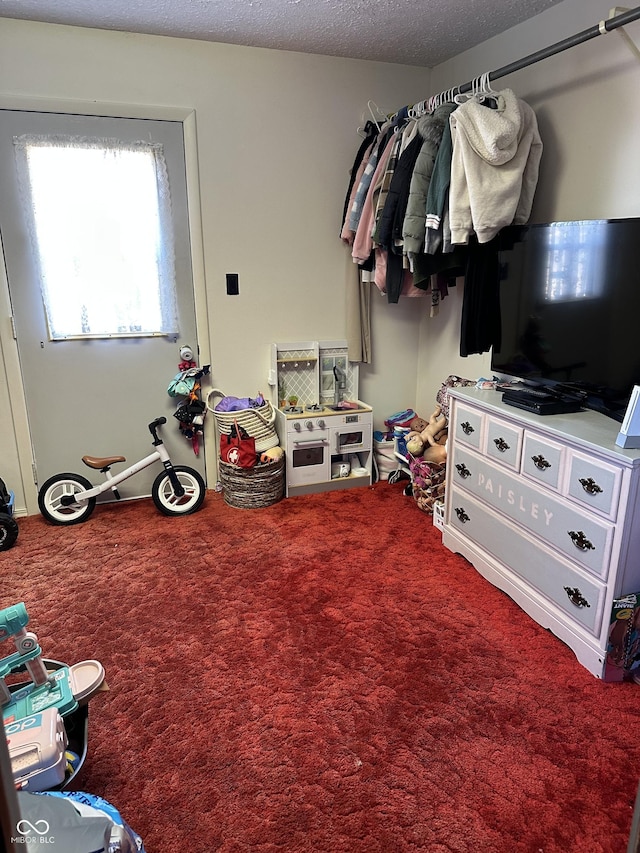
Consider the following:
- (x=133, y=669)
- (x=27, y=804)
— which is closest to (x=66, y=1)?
(x=133, y=669)

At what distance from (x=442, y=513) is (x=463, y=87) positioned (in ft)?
6.71

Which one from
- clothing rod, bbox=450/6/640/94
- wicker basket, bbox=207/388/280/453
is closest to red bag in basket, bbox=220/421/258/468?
wicker basket, bbox=207/388/280/453

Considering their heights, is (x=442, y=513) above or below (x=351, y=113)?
below

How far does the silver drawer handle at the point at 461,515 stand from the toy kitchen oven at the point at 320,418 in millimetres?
969

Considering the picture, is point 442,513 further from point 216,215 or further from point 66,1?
point 66,1

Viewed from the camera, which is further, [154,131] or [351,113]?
[351,113]

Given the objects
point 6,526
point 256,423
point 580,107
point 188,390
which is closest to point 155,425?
point 188,390

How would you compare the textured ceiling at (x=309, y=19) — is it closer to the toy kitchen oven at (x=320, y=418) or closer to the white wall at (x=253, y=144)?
Result: the white wall at (x=253, y=144)

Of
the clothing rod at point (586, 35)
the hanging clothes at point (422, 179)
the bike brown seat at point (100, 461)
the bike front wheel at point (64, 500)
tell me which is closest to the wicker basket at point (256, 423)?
the bike brown seat at point (100, 461)

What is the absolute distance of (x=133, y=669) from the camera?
6.65ft

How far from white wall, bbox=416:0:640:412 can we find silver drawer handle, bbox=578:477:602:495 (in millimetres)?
1133

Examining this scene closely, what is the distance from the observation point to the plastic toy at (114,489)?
3.16 meters

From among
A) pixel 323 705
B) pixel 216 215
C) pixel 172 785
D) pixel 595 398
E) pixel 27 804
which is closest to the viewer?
pixel 27 804

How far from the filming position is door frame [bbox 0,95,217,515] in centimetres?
290
